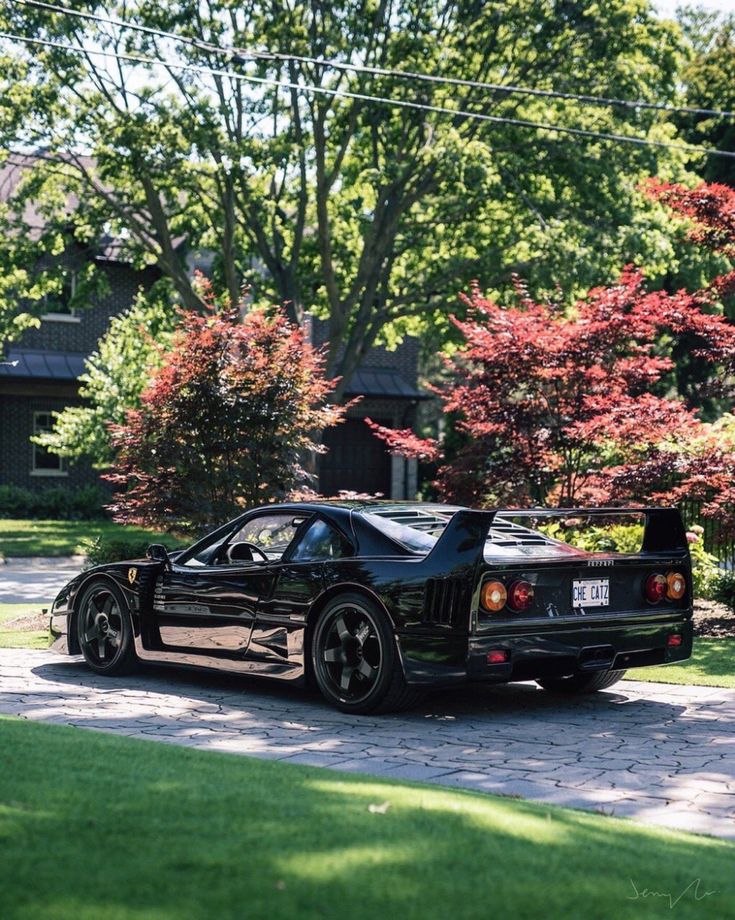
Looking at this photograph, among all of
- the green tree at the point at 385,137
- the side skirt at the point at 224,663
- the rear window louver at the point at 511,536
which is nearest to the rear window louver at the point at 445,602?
the rear window louver at the point at 511,536

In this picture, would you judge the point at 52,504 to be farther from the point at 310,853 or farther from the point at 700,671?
the point at 310,853

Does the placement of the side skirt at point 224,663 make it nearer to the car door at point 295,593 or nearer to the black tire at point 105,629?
the car door at point 295,593

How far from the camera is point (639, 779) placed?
21.7ft

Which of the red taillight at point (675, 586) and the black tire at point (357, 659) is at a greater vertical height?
the red taillight at point (675, 586)

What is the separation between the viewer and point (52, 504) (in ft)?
109

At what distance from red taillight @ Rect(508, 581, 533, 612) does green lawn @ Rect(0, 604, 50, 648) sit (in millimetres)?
5337

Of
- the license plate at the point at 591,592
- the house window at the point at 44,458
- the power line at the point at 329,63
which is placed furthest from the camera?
the house window at the point at 44,458

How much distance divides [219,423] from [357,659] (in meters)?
6.35

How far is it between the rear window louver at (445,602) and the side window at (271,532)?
57.8 inches

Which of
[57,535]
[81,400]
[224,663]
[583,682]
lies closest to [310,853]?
[224,663]

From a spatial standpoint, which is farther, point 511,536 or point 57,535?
point 57,535

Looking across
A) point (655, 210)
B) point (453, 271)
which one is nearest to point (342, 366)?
point (453, 271)

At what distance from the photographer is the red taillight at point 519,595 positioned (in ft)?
26.3

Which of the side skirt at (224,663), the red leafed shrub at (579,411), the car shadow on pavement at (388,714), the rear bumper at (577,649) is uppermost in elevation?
the red leafed shrub at (579,411)
